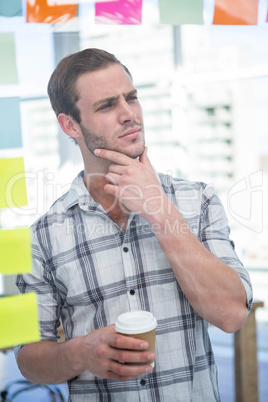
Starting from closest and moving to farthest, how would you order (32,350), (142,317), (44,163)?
(142,317)
(32,350)
(44,163)

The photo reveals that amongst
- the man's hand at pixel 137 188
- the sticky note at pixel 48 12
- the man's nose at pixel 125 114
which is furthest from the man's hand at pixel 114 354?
the sticky note at pixel 48 12

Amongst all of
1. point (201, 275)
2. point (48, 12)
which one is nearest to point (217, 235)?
point (201, 275)

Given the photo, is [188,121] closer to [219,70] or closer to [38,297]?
[219,70]

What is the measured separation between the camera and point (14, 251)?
90 cm

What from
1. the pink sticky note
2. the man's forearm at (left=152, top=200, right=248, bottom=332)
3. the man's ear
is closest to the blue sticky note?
the pink sticky note

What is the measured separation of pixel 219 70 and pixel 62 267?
102 inches

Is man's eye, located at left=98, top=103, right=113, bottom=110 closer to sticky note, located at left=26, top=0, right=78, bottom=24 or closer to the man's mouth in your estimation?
the man's mouth

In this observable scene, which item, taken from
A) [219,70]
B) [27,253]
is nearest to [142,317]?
[27,253]

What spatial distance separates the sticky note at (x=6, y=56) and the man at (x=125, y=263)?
0.24m

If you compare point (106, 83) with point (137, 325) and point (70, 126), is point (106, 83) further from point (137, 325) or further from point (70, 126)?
point (137, 325)

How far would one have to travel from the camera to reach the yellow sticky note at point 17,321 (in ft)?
2.89

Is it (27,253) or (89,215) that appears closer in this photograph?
(27,253)

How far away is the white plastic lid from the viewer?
30.3 inches

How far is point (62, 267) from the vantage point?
1057mm
